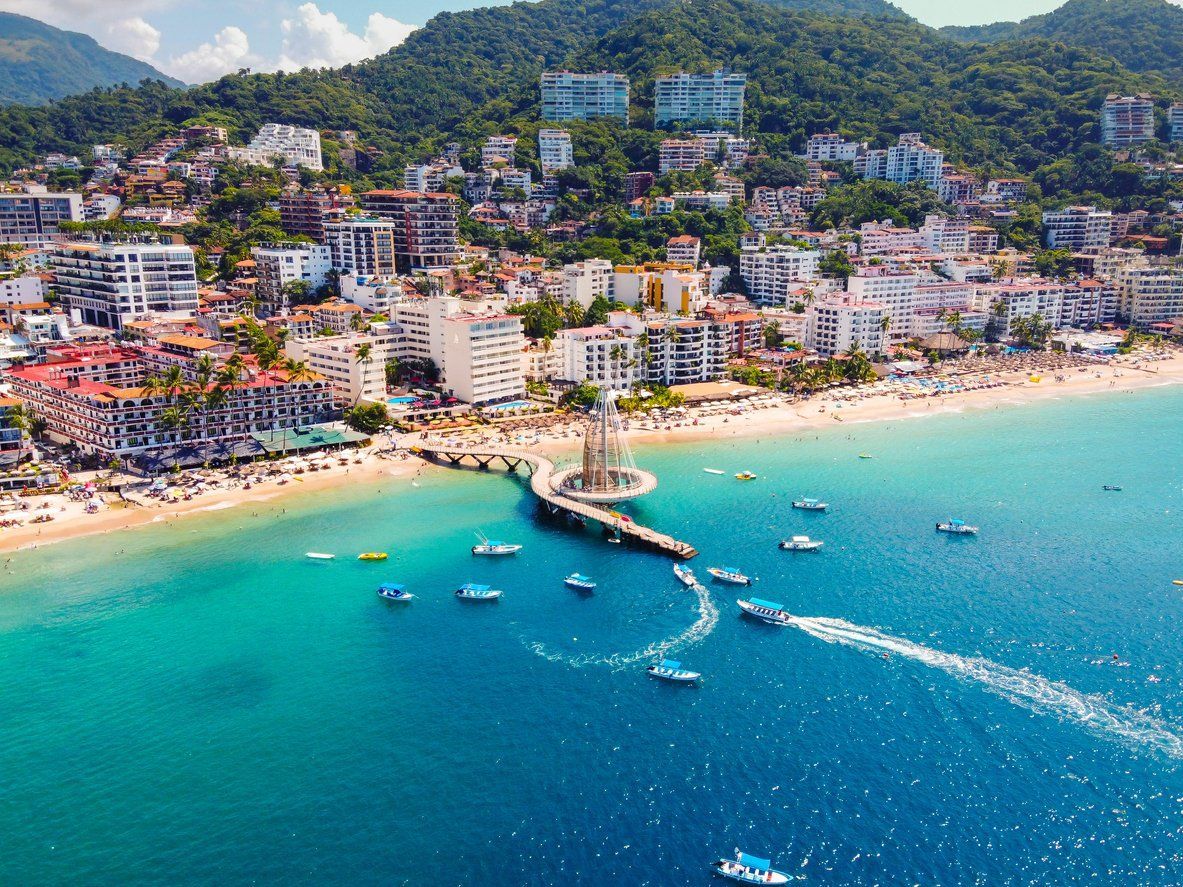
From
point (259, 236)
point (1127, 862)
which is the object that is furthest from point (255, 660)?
point (259, 236)

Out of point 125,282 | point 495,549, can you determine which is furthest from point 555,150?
point 495,549

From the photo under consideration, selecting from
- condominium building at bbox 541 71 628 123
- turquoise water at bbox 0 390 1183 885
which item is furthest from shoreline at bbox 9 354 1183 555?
condominium building at bbox 541 71 628 123

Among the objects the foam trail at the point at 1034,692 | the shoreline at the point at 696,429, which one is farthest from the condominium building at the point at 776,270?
the foam trail at the point at 1034,692

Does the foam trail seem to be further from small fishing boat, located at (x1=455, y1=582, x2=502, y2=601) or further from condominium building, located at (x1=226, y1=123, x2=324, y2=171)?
condominium building, located at (x1=226, y1=123, x2=324, y2=171)

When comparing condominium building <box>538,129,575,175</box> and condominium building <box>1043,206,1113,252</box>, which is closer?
condominium building <box>1043,206,1113,252</box>

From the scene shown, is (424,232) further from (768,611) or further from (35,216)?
(768,611)

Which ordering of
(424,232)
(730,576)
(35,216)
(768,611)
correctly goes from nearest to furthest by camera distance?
(768,611) < (730,576) < (424,232) < (35,216)

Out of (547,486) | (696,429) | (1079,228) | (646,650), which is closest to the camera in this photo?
(646,650)

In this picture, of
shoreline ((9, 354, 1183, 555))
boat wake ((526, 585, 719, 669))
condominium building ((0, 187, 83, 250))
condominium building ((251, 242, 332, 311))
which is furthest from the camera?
condominium building ((0, 187, 83, 250))
